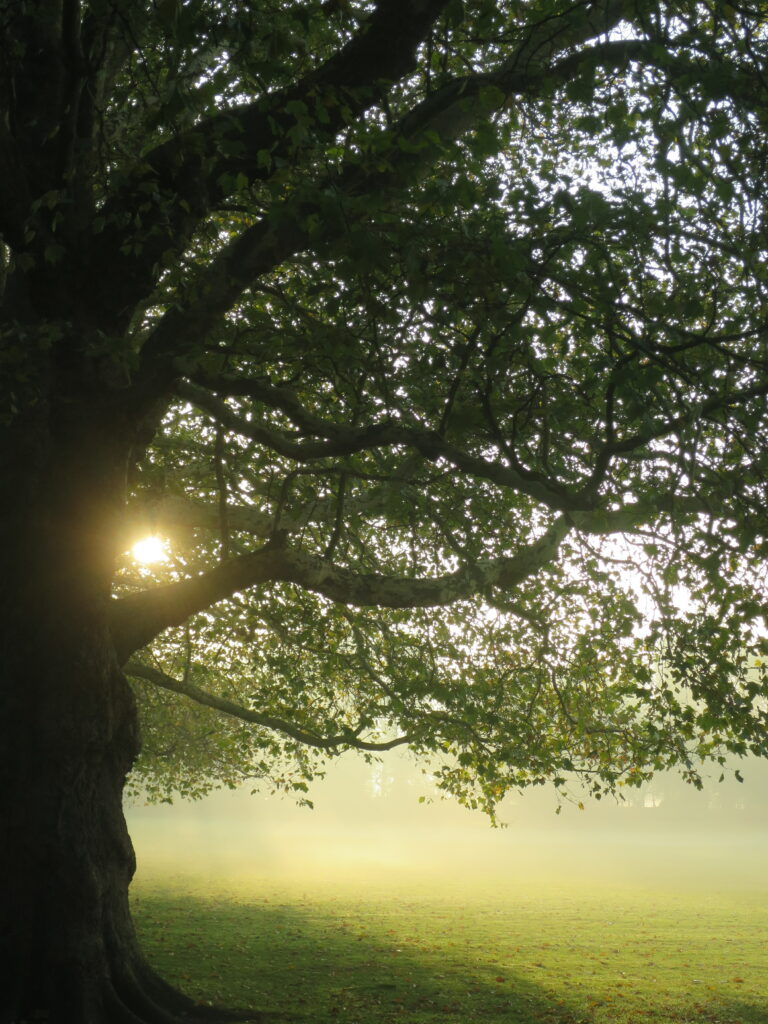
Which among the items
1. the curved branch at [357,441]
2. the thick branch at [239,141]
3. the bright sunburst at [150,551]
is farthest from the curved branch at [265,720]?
the thick branch at [239,141]

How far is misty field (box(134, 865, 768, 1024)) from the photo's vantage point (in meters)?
11.0

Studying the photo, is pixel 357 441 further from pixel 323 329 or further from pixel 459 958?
pixel 459 958

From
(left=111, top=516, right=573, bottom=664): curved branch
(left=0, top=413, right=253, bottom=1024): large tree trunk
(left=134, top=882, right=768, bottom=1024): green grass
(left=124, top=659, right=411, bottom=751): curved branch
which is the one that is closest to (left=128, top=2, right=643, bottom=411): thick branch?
(left=0, top=413, right=253, bottom=1024): large tree trunk

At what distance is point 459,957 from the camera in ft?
52.3

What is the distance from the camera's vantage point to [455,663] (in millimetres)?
13672

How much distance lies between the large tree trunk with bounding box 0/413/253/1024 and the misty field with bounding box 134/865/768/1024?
288cm

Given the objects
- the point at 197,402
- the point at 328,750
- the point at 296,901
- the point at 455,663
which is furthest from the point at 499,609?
the point at 296,901

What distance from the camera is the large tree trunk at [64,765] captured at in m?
6.77

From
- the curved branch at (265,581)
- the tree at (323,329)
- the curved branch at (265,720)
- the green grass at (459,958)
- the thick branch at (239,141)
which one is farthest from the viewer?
the curved branch at (265,720)

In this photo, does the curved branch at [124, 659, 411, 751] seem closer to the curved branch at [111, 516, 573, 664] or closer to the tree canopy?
the tree canopy

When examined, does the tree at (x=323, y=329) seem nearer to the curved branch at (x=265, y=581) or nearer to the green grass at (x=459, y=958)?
the curved branch at (x=265, y=581)

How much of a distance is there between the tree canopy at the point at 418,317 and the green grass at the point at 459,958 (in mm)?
3135

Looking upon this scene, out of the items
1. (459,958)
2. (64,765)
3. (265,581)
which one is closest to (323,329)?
(265,581)

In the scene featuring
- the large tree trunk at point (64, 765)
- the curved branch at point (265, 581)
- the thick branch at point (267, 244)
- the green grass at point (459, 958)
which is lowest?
the green grass at point (459, 958)
